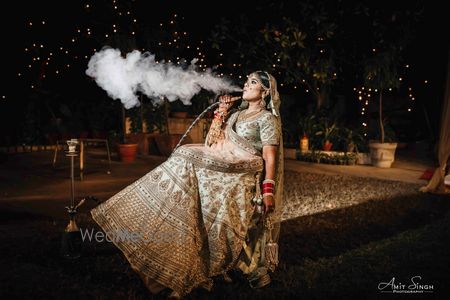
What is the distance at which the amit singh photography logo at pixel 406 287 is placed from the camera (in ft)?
13.6

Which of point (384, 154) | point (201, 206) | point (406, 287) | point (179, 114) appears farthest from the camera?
point (179, 114)

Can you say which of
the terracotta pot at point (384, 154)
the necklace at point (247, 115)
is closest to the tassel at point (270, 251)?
the necklace at point (247, 115)

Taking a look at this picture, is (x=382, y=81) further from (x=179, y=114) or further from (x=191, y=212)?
(x=191, y=212)

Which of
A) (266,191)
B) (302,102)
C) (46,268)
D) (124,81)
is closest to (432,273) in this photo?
(266,191)

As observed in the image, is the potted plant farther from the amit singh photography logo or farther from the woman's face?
the woman's face

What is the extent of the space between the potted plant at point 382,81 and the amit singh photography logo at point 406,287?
298 inches

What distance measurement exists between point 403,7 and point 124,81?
724 centimetres

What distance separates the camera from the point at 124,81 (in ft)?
24.4

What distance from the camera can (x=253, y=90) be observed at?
414cm

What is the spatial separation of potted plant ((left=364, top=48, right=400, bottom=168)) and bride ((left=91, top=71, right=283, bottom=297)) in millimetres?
8128

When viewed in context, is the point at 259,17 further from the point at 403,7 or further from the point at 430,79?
the point at 430,79

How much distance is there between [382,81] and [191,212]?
30.7ft

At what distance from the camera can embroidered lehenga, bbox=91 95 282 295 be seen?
3875mm

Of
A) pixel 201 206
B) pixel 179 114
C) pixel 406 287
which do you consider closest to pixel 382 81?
pixel 179 114
